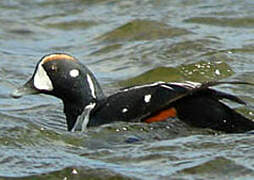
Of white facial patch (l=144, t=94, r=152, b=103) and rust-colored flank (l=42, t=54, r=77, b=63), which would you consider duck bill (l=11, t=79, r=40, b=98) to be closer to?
rust-colored flank (l=42, t=54, r=77, b=63)

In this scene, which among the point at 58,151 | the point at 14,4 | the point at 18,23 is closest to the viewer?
the point at 58,151

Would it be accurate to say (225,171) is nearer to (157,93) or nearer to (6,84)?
(157,93)

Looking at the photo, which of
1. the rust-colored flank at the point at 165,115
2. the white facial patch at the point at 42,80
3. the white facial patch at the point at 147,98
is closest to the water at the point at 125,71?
the rust-colored flank at the point at 165,115

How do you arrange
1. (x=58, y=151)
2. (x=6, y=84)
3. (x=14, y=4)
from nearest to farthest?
(x=58, y=151) < (x=6, y=84) < (x=14, y=4)

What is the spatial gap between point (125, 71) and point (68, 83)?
A: 297cm

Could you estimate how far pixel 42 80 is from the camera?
30.2ft

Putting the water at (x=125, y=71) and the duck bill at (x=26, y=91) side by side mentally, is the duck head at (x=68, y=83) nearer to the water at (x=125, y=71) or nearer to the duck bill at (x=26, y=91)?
the duck bill at (x=26, y=91)

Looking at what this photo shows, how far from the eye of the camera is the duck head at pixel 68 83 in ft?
30.1

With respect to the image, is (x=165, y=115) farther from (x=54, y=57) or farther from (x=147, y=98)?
(x=54, y=57)

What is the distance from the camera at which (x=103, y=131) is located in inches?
344

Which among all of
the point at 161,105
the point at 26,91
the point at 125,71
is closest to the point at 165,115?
the point at 161,105

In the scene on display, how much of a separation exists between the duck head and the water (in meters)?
0.30

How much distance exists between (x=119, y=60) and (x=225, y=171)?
5371mm

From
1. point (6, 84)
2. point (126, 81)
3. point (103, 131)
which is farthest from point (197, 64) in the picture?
point (103, 131)
